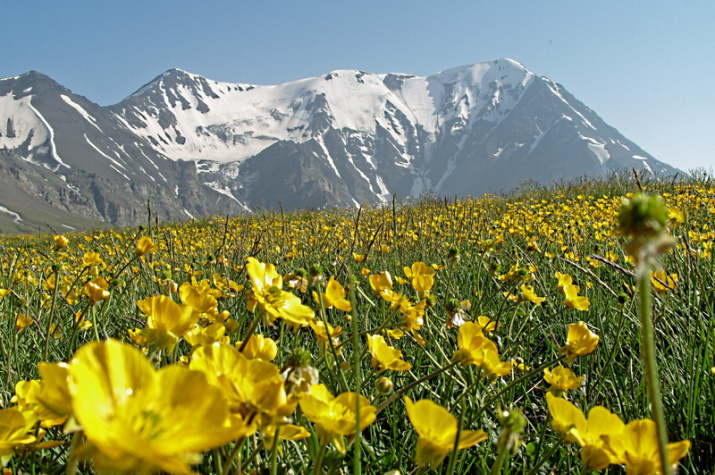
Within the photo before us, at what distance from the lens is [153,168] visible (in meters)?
176

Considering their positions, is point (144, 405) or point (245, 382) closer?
point (144, 405)

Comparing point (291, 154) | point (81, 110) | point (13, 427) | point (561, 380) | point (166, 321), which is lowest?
point (561, 380)

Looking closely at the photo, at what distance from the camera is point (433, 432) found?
2.00ft

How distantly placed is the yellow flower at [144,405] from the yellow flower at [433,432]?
0.31 metres

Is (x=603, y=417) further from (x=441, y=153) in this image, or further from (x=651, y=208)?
(x=441, y=153)

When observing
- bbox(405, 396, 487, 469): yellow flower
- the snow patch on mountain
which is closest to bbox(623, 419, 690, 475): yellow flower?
bbox(405, 396, 487, 469): yellow flower

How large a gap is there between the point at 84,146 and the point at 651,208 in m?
205

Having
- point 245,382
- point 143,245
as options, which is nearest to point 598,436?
point 245,382

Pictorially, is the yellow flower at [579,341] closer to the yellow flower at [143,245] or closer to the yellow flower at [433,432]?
the yellow flower at [433,432]

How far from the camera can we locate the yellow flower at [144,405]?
310mm

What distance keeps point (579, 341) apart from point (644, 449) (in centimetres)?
50

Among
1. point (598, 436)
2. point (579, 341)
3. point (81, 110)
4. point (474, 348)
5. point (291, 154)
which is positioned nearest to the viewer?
point (598, 436)

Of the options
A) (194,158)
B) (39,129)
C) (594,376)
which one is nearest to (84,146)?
(39,129)

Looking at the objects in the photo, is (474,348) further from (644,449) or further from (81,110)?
(81,110)
